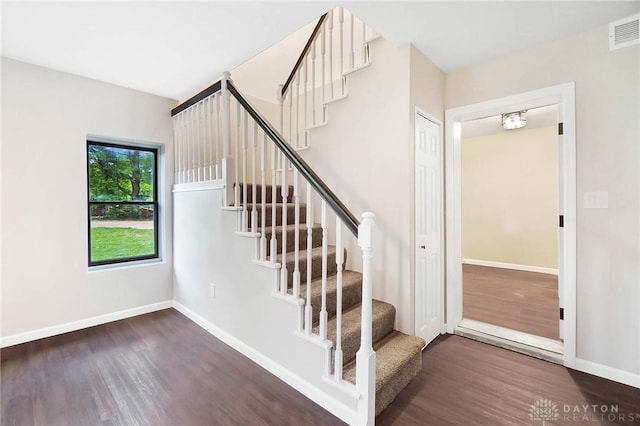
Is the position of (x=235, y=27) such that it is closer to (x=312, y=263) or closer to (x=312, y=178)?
(x=312, y=178)

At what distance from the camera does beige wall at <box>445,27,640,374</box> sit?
2.02 metres

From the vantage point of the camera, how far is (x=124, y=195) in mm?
3416

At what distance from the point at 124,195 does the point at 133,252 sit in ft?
2.28

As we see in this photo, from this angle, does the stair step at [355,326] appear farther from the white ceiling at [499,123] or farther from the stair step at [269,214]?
the white ceiling at [499,123]

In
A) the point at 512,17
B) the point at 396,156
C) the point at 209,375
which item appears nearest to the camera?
the point at 512,17

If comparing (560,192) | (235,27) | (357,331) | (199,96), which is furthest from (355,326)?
(199,96)

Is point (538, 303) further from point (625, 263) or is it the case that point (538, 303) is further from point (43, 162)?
point (43, 162)

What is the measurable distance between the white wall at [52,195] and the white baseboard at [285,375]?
3.85 ft

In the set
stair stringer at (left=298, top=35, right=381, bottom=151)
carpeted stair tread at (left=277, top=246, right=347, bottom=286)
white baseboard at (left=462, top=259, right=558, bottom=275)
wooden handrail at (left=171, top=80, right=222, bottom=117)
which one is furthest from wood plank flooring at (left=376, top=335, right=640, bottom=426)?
white baseboard at (left=462, top=259, right=558, bottom=275)

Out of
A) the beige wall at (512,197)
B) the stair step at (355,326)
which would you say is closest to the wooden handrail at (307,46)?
the stair step at (355,326)

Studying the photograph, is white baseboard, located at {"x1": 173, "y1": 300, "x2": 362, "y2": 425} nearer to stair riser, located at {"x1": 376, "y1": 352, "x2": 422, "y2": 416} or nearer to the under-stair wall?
stair riser, located at {"x1": 376, "y1": 352, "x2": 422, "y2": 416}

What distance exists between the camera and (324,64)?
2.93 meters

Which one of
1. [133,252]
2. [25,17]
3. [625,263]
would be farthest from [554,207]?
[25,17]

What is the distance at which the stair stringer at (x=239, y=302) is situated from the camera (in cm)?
188
